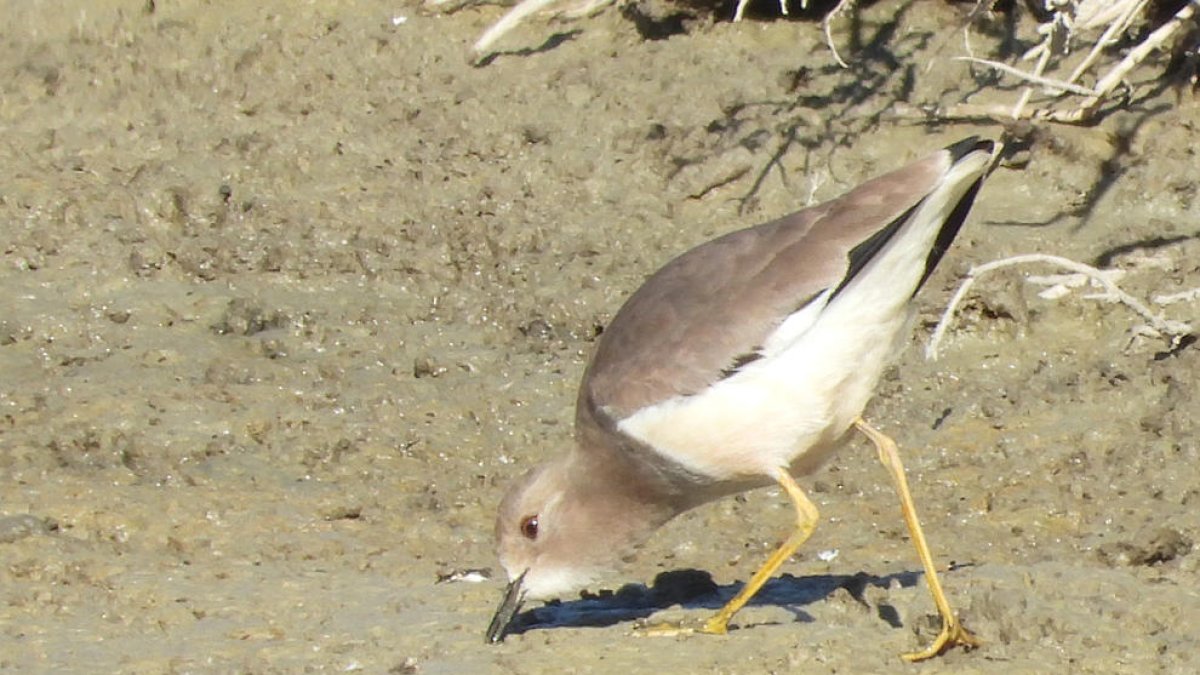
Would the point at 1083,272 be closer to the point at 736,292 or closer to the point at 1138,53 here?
the point at 1138,53

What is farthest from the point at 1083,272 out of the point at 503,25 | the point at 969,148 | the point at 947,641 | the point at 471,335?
the point at 503,25

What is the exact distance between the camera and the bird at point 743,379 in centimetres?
556

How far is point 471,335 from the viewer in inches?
317

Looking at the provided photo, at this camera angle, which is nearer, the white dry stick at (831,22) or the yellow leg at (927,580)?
the yellow leg at (927,580)

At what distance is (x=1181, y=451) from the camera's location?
6941mm

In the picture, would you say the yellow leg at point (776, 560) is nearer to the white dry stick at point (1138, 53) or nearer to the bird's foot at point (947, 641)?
the bird's foot at point (947, 641)

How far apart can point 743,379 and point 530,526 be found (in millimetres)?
786

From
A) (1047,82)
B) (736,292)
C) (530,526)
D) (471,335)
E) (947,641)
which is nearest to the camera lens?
(947,641)

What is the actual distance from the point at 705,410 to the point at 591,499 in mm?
491

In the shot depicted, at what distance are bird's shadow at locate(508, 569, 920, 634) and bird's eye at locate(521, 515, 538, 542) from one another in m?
0.24

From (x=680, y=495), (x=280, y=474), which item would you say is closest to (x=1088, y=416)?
(x=680, y=495)

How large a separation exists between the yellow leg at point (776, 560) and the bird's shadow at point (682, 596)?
0.55 feet

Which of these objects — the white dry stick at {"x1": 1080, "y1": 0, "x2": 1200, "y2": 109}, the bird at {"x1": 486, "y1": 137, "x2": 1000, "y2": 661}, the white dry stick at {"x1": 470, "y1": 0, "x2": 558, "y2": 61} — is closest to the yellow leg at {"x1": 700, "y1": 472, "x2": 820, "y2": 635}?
the bird at {"x1": 486, "y1": 137, "x2": 1000, "y2": 661}

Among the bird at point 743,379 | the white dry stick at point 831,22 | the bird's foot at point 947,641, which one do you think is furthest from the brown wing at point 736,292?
the white dry stick at point 831,22
